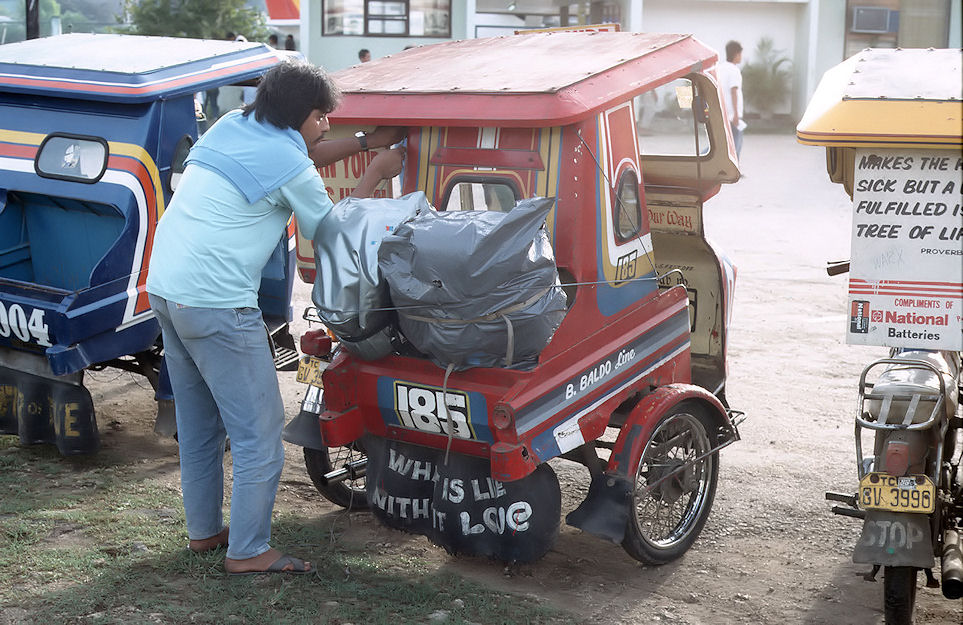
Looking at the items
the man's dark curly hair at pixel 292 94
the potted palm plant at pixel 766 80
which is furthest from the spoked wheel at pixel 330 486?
the potted palm plant at pixel 766 80

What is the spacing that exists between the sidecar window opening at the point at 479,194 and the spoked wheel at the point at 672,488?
45.5 inches

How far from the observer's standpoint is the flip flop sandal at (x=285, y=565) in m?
4.07


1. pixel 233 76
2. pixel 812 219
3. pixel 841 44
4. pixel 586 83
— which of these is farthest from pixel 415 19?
pixel 586 83

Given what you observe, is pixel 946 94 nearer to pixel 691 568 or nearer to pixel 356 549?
pixel 691 568

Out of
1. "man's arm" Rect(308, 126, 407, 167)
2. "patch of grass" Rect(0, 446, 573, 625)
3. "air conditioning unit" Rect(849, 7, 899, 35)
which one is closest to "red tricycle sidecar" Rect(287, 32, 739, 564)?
"man's arm" Rect(308, 126, 407, 167)

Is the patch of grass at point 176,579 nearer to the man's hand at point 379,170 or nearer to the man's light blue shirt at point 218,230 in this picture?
the man's light blue shirt at point 218,230

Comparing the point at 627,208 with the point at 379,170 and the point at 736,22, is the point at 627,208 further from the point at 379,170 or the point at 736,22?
the point at 736,22

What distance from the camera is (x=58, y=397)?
5.28 metres

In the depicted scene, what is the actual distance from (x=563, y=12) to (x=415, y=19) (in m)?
3.71

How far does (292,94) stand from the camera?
3.79 m

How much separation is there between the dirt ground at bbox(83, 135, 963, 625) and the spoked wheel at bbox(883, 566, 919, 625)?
48 centimetres

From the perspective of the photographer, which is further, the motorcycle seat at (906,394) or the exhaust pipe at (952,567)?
the motorcycle seat at (906,394)

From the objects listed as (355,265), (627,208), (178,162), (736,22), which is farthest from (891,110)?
(736,22)

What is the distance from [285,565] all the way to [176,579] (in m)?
0.42
